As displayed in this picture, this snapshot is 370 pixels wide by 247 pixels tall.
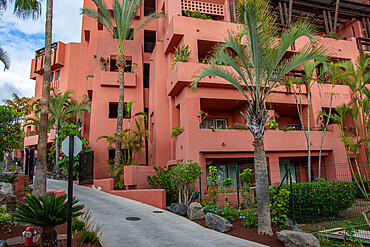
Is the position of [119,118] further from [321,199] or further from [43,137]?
[321,199]

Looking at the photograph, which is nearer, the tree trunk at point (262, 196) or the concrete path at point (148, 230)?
the concrete path at point (148, 230)

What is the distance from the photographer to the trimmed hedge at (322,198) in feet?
34.5

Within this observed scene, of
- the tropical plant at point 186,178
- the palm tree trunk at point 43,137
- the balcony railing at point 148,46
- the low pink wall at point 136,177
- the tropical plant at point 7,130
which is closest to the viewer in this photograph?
the palm tree trunk at point 43,137

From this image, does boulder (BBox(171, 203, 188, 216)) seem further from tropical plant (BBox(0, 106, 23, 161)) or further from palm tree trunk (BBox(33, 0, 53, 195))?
tropical plant (BBox(0, 106, 23, 161))

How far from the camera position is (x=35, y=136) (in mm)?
25375

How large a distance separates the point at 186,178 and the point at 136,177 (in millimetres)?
3355

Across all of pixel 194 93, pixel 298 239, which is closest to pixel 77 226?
pixel 298 239

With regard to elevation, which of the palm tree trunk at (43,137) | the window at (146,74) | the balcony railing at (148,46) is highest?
the balcony railing at (148,46)

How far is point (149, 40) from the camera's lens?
2388 cm

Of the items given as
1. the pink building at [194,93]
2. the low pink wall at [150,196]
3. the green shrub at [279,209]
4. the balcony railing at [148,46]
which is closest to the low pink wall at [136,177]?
the pink building at [194,93]

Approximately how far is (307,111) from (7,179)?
53.3ft

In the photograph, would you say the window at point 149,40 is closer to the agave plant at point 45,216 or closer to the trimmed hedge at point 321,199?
the trimmed hedge at point 321,199

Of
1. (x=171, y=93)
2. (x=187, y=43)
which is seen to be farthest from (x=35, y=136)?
(x=187, y=43)

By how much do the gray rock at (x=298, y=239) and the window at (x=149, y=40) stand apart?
19140mm
